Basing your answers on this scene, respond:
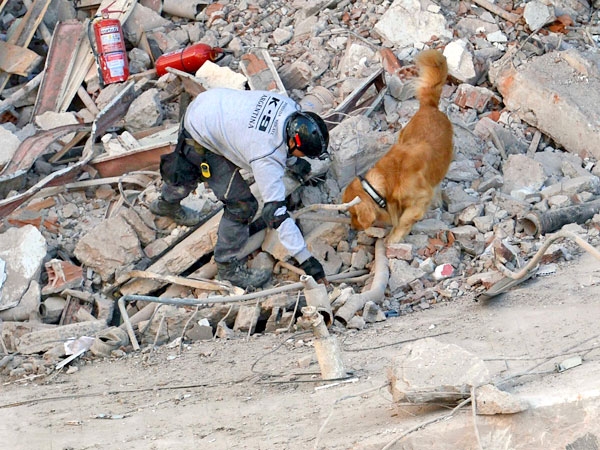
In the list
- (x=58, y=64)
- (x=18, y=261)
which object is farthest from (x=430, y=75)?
(x=58, y=64)

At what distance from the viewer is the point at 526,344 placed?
15.9ft

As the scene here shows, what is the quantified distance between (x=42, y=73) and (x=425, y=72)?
4.55 m

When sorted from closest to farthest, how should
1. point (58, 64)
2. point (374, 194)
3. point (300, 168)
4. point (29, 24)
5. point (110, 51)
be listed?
point (374, 194) < point (300, 168) < point (110, 51) < point (58, 64) < point (29, 24)

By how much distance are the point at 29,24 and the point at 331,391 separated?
721cm

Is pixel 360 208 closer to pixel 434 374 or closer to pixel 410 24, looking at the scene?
pixel 410 24

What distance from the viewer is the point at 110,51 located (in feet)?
31.1

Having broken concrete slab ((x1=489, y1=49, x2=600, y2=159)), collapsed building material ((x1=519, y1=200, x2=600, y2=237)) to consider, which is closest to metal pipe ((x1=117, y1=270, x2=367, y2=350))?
collapsed building material ((x1=519, y1=200, x2=600, y2=237))

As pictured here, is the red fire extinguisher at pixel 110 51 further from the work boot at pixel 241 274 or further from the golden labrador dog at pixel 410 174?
the golden labrador dog at pixel 410 174

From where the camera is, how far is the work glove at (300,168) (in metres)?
7.20

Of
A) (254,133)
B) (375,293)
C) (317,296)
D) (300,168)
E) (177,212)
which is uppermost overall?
(254,133)

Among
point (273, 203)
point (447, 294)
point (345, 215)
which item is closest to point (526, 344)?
point (447, 294)

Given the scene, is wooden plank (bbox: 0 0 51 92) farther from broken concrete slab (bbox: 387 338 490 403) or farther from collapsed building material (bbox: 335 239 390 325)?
broken concrete slab (bbox: 387 338 490 403)

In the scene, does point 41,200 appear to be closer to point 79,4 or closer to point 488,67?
point 79,4

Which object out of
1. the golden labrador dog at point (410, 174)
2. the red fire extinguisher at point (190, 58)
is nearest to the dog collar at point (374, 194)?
the golden labrador dog at point (410, 174)
